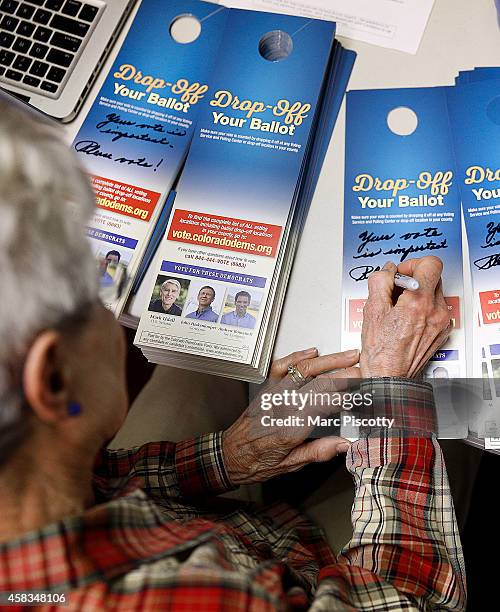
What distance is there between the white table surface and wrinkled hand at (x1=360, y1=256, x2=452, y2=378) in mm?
46

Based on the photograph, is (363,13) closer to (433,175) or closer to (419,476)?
(433,175)

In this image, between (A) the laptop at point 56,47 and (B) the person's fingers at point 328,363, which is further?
(A) the laptop at point 56,47

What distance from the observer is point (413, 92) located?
3.06 feet

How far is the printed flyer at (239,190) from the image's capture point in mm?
824

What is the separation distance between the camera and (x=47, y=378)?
0.51 m

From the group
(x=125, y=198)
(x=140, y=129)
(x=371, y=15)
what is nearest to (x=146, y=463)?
(x=125, y=198)

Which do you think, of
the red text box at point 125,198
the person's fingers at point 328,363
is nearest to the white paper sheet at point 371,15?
the red text box at point 125,198

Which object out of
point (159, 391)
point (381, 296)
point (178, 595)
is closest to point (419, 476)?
point (381, 296)

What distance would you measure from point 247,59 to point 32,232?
1.83ft

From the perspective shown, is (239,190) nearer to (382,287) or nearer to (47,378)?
(382,287)

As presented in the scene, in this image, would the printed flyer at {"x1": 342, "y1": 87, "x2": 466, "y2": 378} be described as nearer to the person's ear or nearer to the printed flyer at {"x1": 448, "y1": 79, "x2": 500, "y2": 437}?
the printed flyer at {"x1": 448, "y1": 79, "x2": 500, "y2": 437}

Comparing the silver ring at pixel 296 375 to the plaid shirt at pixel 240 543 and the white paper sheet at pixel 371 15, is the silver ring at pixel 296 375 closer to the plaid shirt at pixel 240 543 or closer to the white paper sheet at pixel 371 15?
the plaid shirt at pixel 240 543

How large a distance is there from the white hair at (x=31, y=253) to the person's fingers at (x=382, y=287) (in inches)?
15.3

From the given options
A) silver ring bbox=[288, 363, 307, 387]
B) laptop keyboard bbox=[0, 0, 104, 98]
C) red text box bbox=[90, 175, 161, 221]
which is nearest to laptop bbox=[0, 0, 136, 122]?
laptop keyboard bbox=[0, 0, 104, 98]
